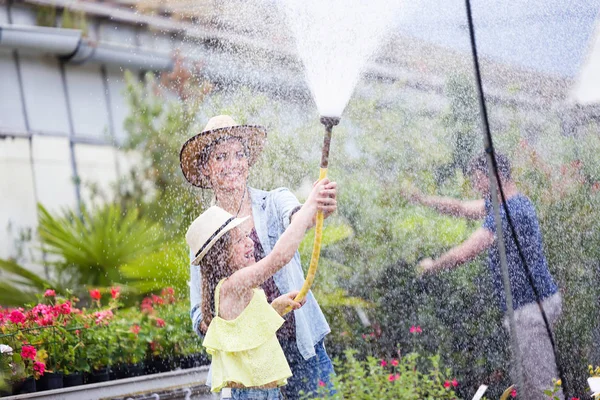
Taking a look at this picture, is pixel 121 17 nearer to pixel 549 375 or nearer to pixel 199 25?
pixel 199 25

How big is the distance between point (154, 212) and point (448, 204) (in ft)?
10.6

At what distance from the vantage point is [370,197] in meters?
5.24

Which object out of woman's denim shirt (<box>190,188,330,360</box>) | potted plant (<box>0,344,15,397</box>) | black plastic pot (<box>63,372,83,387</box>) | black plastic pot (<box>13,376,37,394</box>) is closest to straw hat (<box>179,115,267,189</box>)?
woman's denim shirt (<box>190,188,330,360</box>)

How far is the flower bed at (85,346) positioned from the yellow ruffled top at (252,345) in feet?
5.01

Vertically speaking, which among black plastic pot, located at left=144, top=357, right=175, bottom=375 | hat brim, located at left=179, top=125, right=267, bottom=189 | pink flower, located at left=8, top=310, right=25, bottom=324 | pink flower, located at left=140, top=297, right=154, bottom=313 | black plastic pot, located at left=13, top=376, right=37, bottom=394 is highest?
hat brim, located at left=179, top=125, right=267, bottom=189

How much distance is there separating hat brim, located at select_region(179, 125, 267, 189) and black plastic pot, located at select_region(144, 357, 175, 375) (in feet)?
6.29

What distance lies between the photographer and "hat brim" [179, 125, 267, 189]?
3072mm

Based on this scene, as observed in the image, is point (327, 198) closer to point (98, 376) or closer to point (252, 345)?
point (252, 345)

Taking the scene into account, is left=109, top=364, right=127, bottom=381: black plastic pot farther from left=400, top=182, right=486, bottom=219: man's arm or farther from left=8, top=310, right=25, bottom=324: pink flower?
left=400, top=182, right=486, bottom=219: man's arm

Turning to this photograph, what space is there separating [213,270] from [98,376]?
183 centimetres

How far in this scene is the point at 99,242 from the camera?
627 cm

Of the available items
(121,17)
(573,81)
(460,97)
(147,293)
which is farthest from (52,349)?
(121,17)

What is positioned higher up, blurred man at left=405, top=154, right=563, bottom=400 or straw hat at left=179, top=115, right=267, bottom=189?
straw hat at left=179, top=115, right=267, bottom=189

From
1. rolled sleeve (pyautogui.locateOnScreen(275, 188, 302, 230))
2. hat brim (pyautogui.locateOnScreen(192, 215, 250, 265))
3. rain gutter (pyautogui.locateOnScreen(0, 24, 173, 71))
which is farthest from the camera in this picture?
rain gutter (pyautogui.locateOnScreen(0, 24, 173, 71))
